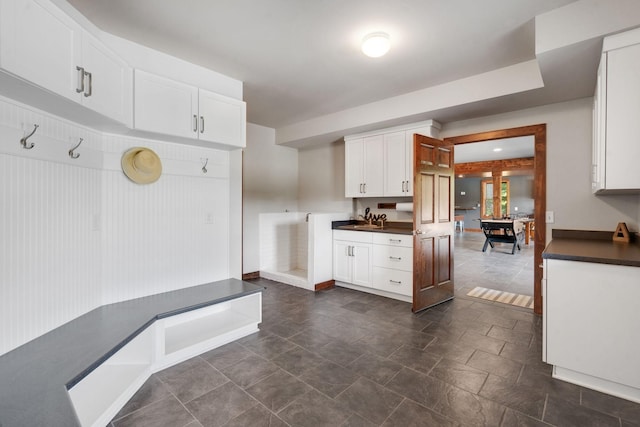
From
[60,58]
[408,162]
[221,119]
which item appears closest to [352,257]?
[408,162]

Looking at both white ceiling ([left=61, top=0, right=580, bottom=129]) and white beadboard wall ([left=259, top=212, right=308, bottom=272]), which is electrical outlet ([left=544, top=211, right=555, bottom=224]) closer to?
white ceiling ([left=61, top=0, right=580, bottom=129])

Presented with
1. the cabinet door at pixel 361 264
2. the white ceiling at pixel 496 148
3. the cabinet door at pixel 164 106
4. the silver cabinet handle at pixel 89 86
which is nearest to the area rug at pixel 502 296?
the cabinet door at pixel 361 264

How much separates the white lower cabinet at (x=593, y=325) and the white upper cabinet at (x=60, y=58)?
320cm

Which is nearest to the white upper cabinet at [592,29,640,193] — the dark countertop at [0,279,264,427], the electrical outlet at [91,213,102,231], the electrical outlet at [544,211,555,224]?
the electrical outlet at [544,211,555,224]

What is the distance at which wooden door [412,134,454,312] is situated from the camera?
3.39m

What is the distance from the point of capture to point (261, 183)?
5129mm

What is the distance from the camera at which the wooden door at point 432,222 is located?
3391 mm

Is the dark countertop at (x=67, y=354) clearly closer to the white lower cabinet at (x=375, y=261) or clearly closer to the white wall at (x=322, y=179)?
the white lower cabinet at (x=375, y=261)

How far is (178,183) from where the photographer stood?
2875mm

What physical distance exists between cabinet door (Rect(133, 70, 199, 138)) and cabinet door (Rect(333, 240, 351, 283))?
2486 millimetres

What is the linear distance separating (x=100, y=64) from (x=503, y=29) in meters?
2.92

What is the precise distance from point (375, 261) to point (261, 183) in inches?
92.5

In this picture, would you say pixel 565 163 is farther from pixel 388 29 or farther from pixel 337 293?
pixel 337 293

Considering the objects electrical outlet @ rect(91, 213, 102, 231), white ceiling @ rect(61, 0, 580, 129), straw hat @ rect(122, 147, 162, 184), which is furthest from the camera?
straw hat @ rect(122, 147, 162, 184)
